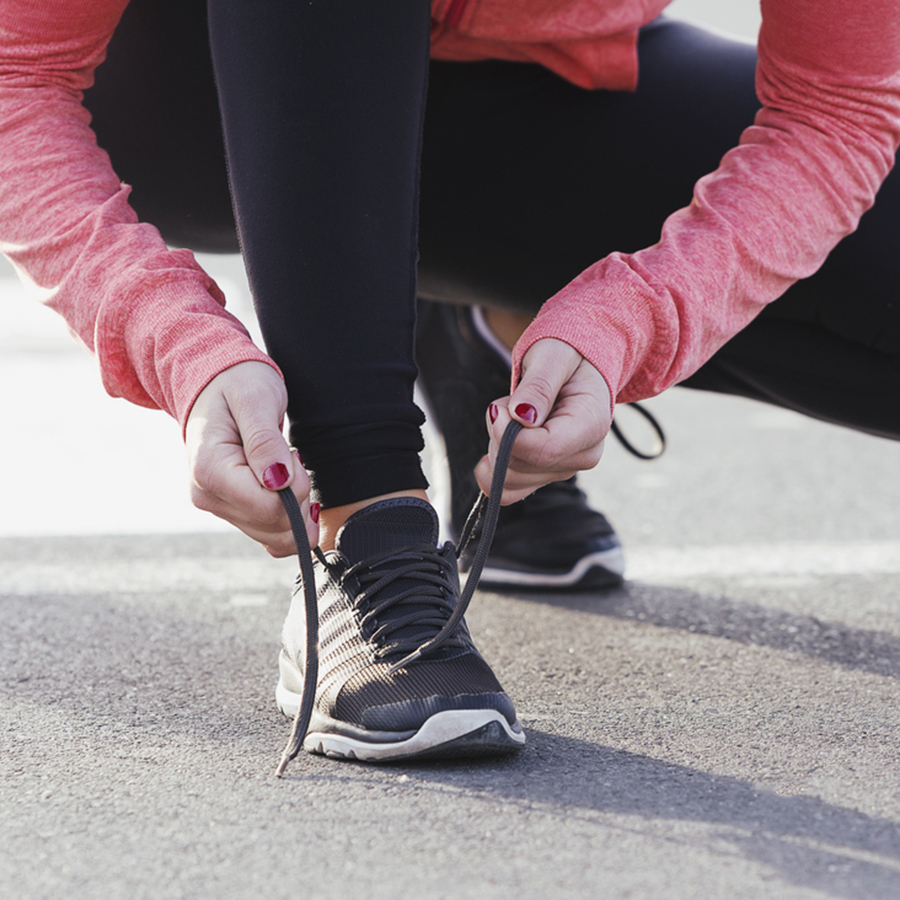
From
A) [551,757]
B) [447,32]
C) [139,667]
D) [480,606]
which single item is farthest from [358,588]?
[447,32]

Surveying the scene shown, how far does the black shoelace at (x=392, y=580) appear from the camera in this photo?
66 centimetres

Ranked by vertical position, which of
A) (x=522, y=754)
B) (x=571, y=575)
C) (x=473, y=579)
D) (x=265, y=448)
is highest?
(x=265, y=448)

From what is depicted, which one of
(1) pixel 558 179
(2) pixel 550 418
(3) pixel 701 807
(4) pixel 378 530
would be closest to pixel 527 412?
(2) pixel 550 418

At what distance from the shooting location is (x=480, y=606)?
1.11 m

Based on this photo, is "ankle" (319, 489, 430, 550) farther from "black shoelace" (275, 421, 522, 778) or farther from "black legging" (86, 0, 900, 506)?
"black legging" (86, 0, 900, 506)

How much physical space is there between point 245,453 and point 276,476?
29 mm

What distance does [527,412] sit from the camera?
0.66m

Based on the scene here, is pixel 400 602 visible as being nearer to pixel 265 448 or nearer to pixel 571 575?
pixel 265 448

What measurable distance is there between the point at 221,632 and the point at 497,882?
1.83ft

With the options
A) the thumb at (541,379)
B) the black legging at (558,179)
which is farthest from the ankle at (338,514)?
the black legging at (558,179)

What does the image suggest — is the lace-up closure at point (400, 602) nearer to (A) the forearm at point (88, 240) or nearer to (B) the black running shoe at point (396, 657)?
(B) the black running shoe at point (396, 657)

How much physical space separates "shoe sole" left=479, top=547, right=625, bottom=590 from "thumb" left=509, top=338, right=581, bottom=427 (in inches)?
19.0

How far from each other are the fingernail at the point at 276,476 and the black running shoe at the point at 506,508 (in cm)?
55

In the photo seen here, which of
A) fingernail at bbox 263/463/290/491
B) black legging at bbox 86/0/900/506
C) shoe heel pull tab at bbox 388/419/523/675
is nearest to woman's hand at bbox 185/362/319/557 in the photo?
fingernail at bbox 263/463/290/491
